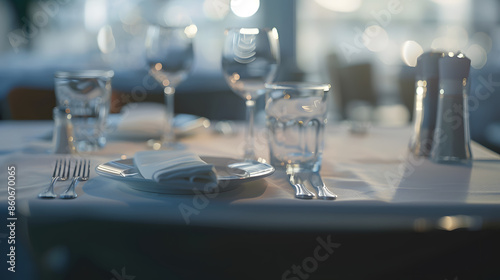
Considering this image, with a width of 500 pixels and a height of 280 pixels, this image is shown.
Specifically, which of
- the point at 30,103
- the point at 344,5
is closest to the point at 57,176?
the point at 30,103

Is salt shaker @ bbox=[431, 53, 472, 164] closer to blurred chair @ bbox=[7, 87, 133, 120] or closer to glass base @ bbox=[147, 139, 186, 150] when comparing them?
glass base @ bbox=[147, 139, 186, 150]

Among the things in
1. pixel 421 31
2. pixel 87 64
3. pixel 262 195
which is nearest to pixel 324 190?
pixel 262 195

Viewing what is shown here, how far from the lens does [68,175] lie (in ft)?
2.68

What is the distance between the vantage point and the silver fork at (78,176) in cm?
69

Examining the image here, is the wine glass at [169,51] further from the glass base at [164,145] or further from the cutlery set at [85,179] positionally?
the cutlery set at [85,179]

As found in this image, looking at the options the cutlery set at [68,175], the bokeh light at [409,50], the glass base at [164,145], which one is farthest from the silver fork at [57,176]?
the bokeh light at [409,50]

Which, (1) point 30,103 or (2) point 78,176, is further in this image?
(1) point 30,103

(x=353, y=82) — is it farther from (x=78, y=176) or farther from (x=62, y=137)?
(x=78, y=176)

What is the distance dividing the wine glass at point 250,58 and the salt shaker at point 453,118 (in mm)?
304

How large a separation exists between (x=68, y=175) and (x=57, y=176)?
0.05ft

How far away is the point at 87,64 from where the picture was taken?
11.8 feet

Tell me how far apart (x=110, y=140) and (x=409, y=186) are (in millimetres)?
672

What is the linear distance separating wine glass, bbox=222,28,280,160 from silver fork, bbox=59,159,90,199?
29 centimetres

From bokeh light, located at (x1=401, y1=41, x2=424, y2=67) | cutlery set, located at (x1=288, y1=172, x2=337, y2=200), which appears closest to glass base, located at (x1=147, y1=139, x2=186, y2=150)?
cutlery set, located at (x1=288, y1=172, x2=337, y2=200)
